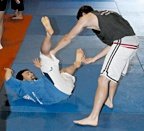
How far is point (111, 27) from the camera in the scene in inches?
171

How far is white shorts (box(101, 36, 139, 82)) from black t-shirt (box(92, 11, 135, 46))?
0.07m

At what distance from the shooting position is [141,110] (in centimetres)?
500

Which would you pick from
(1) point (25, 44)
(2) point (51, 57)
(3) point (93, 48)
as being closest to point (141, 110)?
(2) point (51, 57)

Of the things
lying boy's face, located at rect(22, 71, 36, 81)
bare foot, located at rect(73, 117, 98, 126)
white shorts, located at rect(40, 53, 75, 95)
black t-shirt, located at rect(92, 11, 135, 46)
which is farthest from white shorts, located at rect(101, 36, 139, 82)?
lying boy's face, located at rect(22, 71, 36, 81)

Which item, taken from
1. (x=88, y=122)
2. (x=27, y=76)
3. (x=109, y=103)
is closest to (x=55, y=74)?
(x=27, y=76)

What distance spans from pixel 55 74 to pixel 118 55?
3.15 feet

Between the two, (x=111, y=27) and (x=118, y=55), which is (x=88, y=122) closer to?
(x=118, y=55)

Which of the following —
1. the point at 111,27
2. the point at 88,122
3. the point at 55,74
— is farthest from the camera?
the point at 55,74

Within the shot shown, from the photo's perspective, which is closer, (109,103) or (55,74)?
(55,74)

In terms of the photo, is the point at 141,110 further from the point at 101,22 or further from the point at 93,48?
the point at 93,48

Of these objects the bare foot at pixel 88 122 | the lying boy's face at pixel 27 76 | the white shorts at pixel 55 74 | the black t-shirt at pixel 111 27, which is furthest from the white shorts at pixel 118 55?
the lying boy's face at pixel 27 76

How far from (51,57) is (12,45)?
279 centimetres

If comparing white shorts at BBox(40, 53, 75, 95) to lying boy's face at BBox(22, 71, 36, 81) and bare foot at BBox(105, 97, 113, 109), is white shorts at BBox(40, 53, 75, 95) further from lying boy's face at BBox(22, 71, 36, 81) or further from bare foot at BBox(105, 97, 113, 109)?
bare foot at BBox(105, 97, 113, 109)

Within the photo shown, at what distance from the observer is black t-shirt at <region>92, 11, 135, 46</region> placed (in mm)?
4320
